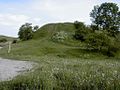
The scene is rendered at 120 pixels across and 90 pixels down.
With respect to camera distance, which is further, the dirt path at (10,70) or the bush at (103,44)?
the bush at (103,44)

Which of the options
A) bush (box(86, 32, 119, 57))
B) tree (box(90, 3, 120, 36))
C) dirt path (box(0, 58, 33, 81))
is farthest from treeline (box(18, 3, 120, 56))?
dirt path (box(0, 58, 33, 81))

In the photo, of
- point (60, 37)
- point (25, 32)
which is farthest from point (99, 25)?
point (25, 32)

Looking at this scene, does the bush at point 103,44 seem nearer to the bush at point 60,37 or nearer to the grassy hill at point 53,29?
the bush at point 60,37

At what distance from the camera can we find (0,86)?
14.1m

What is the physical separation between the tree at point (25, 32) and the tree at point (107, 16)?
18143 millimetres

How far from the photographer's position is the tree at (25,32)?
9537cm

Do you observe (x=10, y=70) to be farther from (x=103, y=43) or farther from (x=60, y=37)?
(x=60, y=37)

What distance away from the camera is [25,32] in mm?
97438

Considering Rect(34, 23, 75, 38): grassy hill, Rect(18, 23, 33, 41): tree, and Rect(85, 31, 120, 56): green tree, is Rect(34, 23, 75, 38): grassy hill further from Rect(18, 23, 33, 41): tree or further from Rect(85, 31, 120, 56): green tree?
Rect(85, 31, 120, 56): green tree

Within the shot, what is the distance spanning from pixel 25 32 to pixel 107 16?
78.3ft

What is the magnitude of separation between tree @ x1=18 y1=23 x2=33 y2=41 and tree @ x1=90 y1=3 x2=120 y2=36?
714 inches

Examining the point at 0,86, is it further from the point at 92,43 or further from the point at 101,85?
the point at 92,43

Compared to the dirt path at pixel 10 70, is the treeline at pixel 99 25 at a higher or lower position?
higher

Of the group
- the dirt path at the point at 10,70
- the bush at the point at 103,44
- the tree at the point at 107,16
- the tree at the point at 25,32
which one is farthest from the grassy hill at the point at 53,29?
the dirt path at the point at 10,70
